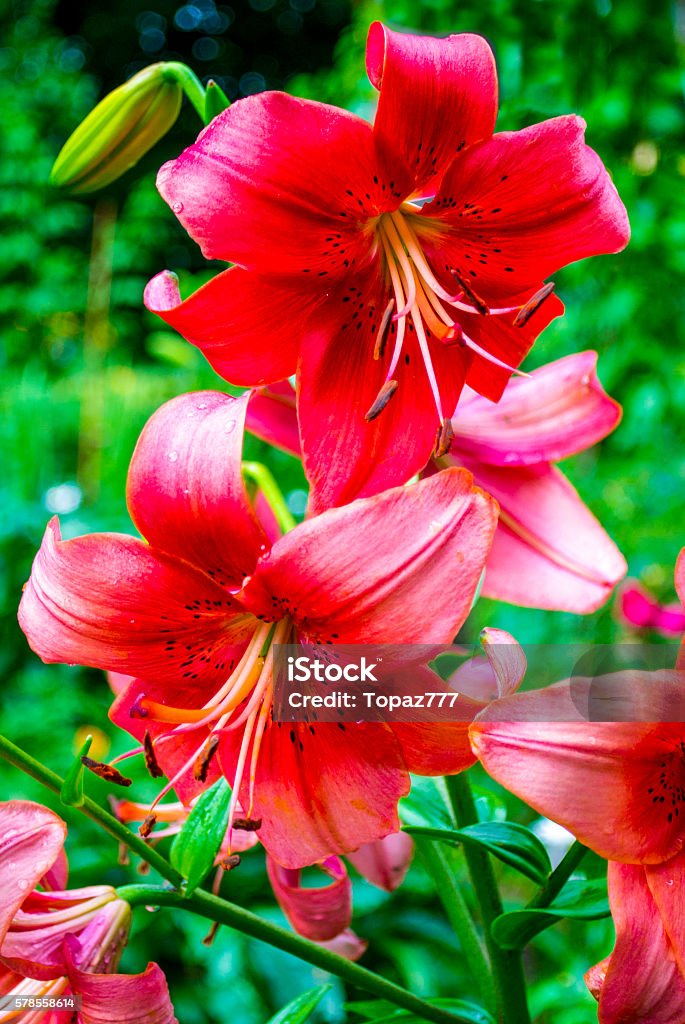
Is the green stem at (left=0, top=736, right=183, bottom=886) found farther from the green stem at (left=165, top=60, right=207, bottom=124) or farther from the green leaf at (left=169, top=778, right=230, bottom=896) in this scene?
the green stem at (left=165, top=60, right=207, bottom=124)

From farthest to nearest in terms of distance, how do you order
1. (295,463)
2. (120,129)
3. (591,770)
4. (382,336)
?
(295,463), (120,129), (382,336), (591,770)

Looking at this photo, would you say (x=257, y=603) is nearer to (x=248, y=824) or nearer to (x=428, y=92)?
(x=248, y=824)

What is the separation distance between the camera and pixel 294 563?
356 millimetres

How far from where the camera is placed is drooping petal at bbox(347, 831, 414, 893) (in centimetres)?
57

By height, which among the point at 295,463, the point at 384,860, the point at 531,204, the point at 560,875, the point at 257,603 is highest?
the point at 531,204

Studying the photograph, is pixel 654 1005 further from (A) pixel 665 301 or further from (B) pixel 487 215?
(A) pixel 665 301

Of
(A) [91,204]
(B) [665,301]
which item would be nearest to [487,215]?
(B) [665,301]

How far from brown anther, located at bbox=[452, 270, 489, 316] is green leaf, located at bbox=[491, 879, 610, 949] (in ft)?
0.80

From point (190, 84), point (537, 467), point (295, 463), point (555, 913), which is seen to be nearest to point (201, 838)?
point (555, 913)

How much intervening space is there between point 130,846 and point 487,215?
30 cm

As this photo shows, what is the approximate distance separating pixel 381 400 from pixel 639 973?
224mm

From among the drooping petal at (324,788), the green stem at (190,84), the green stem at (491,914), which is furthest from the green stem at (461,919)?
the green stem at (190,84)

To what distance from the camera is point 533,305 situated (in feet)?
1.36

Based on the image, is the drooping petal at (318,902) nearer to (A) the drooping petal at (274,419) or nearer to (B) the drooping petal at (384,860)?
(B) the drooping petal at (384,860)
